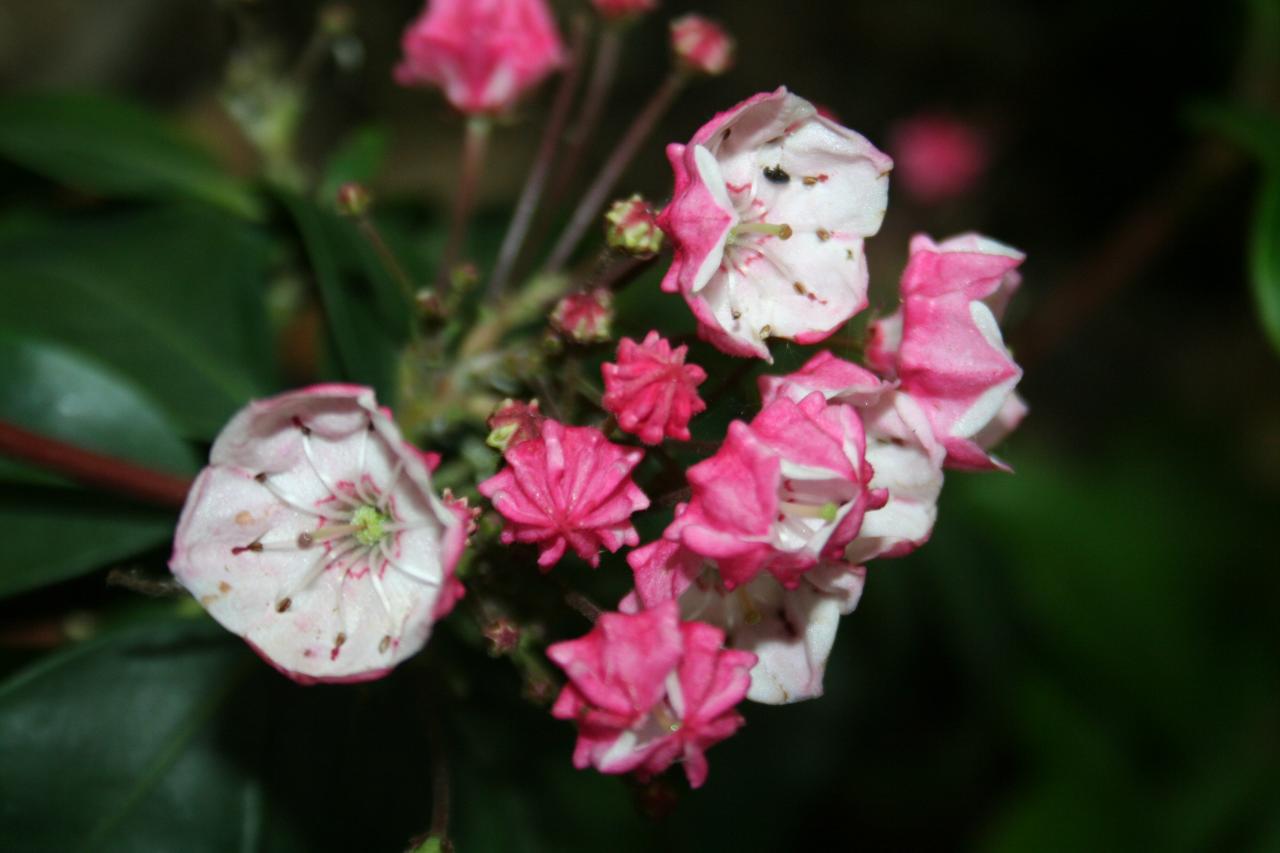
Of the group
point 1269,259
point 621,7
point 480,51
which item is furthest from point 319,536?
point 1269,259

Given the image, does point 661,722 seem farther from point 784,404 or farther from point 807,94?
point 807,94

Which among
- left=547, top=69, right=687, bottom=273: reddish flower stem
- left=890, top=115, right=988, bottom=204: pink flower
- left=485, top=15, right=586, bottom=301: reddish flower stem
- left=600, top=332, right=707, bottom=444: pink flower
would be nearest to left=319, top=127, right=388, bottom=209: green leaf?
left=485, top=15, right=586, bottom=301: reddish flower stem

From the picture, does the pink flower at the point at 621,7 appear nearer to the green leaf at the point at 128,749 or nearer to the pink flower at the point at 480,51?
the pink flower at the point at 480,51

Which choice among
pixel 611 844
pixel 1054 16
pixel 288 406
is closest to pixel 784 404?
pixel 288 406

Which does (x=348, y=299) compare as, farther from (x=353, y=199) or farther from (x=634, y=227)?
(x=634, y=227)

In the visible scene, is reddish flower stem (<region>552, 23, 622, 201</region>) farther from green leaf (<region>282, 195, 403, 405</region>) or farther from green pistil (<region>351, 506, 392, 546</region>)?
green pistil (<region>351, 506, 392, 546</region>)

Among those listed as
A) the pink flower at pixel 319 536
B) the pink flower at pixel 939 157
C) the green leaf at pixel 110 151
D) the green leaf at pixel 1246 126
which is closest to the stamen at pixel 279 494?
the pink flower at pixel 319 536
